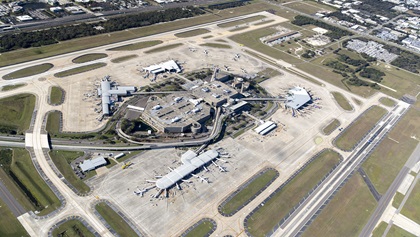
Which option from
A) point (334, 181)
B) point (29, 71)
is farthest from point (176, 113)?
point (29, 71)

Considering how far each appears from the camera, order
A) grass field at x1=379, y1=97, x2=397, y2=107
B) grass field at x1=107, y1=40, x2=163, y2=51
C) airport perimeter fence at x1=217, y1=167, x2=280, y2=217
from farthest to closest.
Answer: grass field at x1=107, y1=40, x2=163, y2=51
grass field at x1=379, y1=97, x2=397, y2=107
airport perimeter fence at x1=217, y1=167, x2=280, y2=217

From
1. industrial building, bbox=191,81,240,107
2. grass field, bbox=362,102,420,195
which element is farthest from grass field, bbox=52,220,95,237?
grass field, bbox=362,102,420,195

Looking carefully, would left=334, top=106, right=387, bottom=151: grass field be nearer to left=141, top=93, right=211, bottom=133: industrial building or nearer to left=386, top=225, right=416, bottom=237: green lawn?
left=386, top=225, right=416, bottom=237: green lawn

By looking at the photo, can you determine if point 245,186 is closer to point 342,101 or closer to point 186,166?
point 186,166

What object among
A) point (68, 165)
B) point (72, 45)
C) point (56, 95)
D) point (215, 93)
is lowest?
point (68, 165)

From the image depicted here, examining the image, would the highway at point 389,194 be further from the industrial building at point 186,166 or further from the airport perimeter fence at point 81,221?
the airport perimeter fence at point 81,221

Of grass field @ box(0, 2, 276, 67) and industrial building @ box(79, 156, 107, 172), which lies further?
grass field @ box(0, 2, 276, 67)

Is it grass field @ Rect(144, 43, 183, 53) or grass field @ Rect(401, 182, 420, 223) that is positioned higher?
grass field @ Rect(144, 43, 183, 53)

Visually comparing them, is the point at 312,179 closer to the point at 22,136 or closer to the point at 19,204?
the point at 19,204
